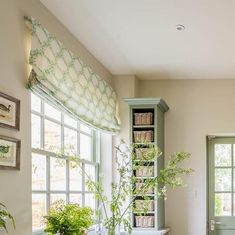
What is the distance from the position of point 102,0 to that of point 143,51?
1.38 meters

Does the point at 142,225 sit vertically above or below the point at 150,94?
below

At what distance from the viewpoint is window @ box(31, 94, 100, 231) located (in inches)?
144

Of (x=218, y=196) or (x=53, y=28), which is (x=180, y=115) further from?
(x=53, y=28)

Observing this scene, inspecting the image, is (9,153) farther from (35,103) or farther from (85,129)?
(85,129)

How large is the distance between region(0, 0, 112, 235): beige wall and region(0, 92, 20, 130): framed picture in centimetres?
4

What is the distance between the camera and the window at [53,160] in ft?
12.0

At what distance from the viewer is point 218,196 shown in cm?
600

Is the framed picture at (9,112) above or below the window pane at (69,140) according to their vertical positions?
above

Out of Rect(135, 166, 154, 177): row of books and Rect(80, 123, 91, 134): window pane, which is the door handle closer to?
Rect(135, 166, 154, 177): row of books

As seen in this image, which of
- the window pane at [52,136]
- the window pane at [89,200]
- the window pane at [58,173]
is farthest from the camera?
the window pane at [89,200]

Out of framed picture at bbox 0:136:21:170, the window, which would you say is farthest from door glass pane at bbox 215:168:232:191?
framed picture at bbox 0:136:21:170

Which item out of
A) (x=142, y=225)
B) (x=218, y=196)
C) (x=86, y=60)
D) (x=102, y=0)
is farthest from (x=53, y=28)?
(x=218, y=196)

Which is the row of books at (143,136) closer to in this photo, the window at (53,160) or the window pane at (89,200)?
the window at (53,160)

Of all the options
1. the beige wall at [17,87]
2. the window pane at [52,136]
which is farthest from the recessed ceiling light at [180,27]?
the window pane at [52,136]
